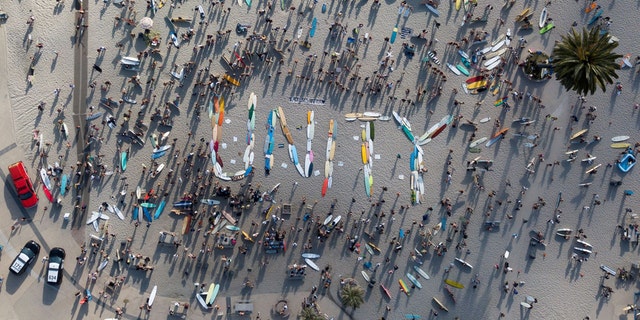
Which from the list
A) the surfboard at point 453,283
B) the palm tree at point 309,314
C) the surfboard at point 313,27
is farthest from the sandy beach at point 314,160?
the palm tree at point 309,314

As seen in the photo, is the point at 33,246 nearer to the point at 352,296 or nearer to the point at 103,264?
the point at 103,264

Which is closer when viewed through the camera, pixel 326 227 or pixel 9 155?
pixel 9 155

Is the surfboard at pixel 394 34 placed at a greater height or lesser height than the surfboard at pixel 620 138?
greater

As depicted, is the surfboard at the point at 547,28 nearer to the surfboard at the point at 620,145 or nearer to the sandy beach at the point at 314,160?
the sandy beach at the point at 314,160

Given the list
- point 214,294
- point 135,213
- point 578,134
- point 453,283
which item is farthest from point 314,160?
point 578,134

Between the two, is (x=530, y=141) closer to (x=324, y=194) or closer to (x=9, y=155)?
(x=324, y=194)

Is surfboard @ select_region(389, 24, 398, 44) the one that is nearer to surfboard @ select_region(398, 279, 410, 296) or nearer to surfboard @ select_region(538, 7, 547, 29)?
surfboard @ select_region(538, 7, 547, 29)

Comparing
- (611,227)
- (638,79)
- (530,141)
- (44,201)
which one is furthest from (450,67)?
(44,201)
